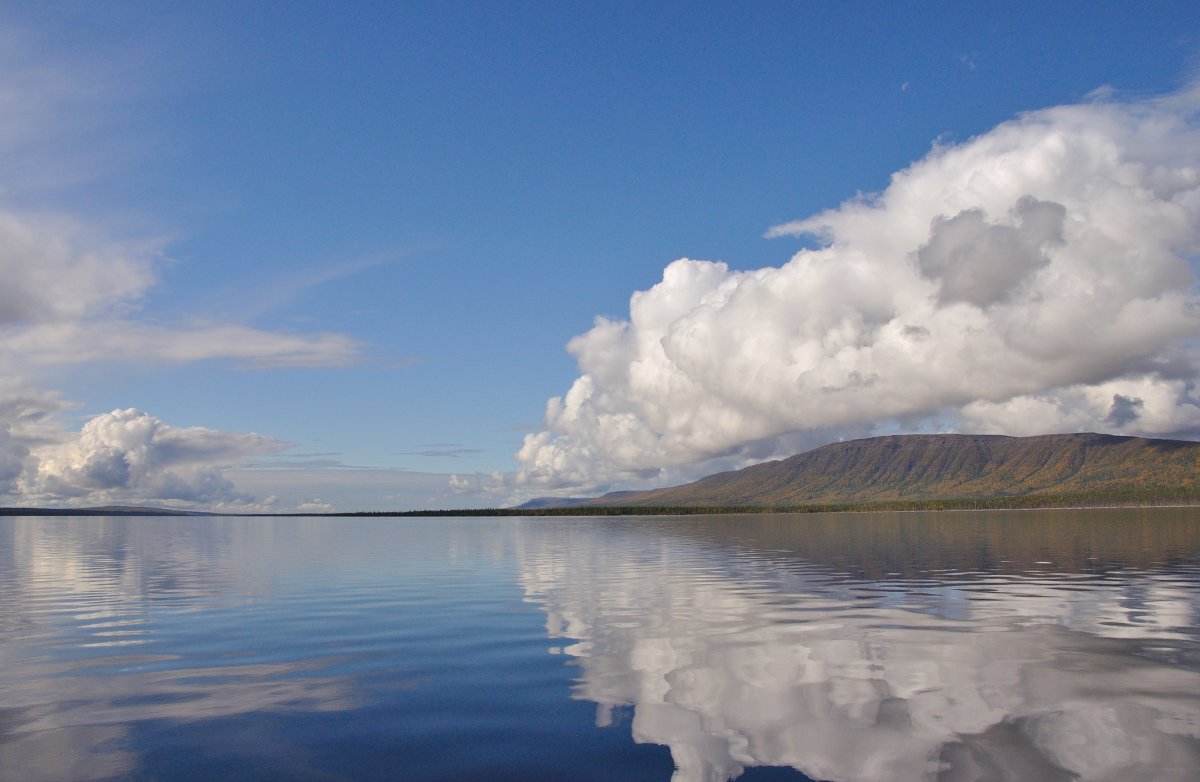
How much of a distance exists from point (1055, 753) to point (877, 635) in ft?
46.5

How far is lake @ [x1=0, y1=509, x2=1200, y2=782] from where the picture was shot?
16.0m

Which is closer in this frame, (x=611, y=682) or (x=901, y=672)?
(x=611, y=682)

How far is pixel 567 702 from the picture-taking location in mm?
20750

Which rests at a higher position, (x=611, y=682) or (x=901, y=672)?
(x=611, y=682)

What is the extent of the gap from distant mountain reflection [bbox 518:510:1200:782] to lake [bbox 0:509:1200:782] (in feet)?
0.34

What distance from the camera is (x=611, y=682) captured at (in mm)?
23047

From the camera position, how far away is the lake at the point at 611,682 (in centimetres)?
1596

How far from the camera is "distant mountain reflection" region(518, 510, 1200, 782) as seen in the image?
16031 millimetres

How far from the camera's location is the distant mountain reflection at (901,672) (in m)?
16.0

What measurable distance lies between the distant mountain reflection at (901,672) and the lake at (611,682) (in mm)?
102

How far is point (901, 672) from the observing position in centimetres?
2344

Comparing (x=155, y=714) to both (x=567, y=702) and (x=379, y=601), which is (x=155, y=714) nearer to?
(x=567, y=702)

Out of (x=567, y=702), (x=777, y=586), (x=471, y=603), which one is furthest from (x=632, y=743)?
(x=777, y=586)

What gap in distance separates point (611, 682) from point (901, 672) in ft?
27.5
